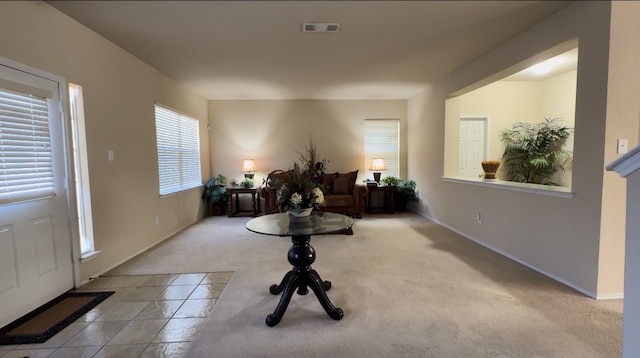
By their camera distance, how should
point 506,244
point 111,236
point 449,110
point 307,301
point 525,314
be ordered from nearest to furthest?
1. point 525,314
2. point 307,301
3. point 111,236
4. point 506,244
5. point 449,110

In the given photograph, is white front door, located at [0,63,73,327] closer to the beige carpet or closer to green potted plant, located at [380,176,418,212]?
the beige carpet

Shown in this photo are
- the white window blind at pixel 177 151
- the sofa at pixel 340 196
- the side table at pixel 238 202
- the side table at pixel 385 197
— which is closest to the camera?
the white window blind at pixel 177 151

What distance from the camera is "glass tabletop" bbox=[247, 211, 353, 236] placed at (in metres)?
2.05

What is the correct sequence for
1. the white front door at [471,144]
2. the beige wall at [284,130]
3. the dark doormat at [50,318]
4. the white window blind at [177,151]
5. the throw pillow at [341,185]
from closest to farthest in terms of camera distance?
the dark doormat at [50,318] → the white window blind at [177,151] → the white front door at [471,144] → the throw pillow at [341,185] → the beige wall at [284,130]

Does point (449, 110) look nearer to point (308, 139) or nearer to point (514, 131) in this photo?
point (514, 131)

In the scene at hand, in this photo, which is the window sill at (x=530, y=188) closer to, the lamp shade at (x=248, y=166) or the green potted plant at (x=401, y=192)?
the green potted plant at (x=401, y=192)

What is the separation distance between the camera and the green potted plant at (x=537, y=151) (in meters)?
4.64

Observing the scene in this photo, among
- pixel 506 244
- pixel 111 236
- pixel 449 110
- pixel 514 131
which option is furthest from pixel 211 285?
pixel 514 131

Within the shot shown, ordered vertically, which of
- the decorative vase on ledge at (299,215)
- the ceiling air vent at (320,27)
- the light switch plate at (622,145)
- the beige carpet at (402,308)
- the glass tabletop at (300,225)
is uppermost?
the ceiling air vent at (320,27)

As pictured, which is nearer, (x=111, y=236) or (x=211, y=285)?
(x=211, y=285)

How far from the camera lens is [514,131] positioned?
5082 millimetres

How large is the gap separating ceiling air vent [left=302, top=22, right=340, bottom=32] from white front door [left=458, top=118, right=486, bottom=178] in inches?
143

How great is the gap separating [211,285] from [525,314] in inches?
103

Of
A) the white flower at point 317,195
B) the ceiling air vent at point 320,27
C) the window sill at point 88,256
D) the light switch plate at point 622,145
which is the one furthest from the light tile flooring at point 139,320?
the light switch plate at point 622,145
